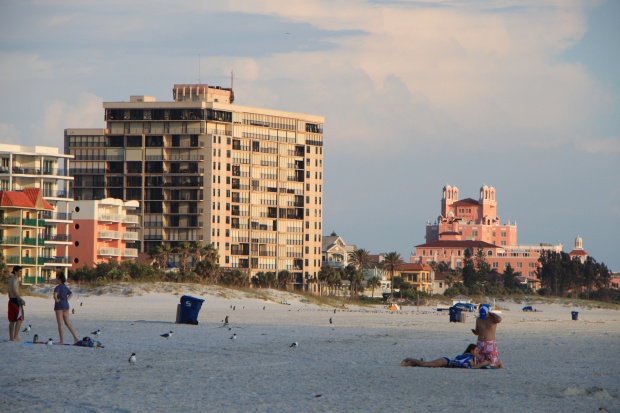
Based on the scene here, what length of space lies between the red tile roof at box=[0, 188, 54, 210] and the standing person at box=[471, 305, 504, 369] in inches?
2272

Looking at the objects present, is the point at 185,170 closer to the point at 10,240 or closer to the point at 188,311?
the point at 10,240

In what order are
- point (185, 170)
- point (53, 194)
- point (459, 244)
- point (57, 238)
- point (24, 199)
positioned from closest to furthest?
1. point (24, 199)
2. point (57, 238)
3. point (53, 194)
4. point (185, 170)
5. point (459, 244)

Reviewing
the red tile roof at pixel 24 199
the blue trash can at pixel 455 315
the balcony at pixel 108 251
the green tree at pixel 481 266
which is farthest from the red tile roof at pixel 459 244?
the blue trash can at pixel 455 315

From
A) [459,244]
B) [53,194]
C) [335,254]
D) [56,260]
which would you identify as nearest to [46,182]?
[53,194]

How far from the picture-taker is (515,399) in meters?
13.6

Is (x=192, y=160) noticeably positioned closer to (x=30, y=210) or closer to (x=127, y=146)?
(x=127, y=146)

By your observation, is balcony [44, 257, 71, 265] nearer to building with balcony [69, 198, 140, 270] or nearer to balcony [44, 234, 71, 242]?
balcony [44, 234, 71, 242]

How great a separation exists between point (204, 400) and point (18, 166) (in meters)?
72.8

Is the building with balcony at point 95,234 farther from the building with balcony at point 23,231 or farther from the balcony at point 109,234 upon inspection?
the building with balcony at point 23,231

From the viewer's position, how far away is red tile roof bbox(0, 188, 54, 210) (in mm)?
67562

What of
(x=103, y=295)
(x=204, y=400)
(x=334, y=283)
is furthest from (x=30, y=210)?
(x=204, y=400)

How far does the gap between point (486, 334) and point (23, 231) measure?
60.6 meters

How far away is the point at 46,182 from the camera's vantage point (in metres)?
81.9

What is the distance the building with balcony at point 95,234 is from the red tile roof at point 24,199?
42.8 feet
